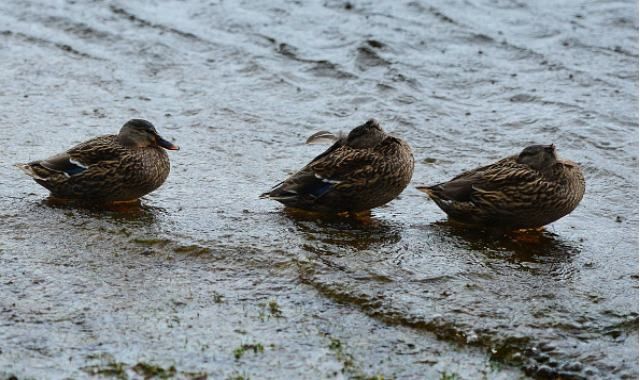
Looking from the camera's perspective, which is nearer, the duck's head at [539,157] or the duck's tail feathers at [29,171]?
the duck's head at [539,157]

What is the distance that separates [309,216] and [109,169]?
1.76m

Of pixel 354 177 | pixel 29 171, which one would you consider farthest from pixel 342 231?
pixel 29 171

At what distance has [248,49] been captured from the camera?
1500 cm

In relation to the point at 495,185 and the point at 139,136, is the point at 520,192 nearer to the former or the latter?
the point at 495,185

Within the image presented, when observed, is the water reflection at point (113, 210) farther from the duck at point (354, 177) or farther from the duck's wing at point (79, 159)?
the duck at point (354, 177)

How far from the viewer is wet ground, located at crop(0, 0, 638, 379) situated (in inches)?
258

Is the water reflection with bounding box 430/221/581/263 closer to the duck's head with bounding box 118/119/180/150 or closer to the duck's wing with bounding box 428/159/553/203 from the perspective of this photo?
the duck's wing with bounding box 428/159/553/203

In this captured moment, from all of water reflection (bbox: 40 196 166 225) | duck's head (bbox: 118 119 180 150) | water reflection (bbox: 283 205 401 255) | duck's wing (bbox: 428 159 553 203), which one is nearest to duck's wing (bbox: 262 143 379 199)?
Answer: water reflection (bbox: 283 205 401 255)

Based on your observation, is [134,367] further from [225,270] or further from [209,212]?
[209,212]

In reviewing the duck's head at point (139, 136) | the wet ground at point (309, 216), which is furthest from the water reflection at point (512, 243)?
the duck's head at point (139, 136)

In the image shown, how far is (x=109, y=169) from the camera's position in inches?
355

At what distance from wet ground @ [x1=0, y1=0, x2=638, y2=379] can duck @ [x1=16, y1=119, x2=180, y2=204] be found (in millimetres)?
225

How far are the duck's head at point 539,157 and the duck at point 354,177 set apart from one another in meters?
0.96

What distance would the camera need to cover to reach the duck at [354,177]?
8.84 m
